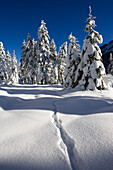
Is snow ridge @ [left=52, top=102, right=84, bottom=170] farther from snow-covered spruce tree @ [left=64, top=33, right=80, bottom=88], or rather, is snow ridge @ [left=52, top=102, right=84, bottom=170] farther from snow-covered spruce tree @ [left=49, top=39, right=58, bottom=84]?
snow-covered spruce tree @ [left=49, top=39, right=58, bottom=84]

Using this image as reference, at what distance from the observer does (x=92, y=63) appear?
31.3 feet

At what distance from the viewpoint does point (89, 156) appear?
1.65 meters

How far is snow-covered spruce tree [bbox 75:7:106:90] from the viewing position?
9145mm

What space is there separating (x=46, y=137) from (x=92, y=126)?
1249mm

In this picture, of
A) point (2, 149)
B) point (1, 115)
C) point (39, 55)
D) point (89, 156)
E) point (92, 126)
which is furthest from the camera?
point (39, 55)

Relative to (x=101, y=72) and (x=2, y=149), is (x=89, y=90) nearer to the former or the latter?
(x=101, y=72)

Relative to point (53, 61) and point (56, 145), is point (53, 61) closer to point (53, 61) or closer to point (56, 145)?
point (53, 61)

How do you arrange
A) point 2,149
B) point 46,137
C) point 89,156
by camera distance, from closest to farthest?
1. point 89,156
2. point 2,149
3. point 46,137

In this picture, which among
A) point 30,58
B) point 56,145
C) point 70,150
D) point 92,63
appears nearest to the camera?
point 70,150

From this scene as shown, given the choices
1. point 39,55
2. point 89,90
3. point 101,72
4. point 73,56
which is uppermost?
point 39,55

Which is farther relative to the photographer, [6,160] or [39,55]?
[39,55]

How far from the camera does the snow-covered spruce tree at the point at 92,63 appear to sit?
30.0 feet

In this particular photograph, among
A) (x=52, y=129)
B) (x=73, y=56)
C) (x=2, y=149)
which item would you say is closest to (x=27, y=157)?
(x=2, y=149)

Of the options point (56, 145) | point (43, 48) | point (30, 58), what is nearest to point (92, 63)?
point (56, 145)
